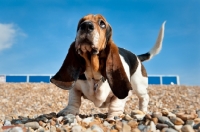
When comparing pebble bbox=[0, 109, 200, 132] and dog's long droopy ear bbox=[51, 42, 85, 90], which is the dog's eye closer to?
dog's long droopy ear bbox=[51, 42, 85, 90]

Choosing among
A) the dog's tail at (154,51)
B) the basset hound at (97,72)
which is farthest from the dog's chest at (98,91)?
the dog's tail at (154,51)

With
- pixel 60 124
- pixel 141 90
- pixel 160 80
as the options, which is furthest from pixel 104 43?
pixel 160 80

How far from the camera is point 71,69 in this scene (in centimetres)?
329

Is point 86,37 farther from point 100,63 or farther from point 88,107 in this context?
point 88,107

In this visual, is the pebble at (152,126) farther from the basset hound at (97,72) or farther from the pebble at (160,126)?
the basset hound at (97,72)

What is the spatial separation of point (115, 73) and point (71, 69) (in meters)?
0.53

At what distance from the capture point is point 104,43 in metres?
3.12

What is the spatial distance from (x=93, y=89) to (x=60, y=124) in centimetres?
75

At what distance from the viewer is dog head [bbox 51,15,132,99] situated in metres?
3.08

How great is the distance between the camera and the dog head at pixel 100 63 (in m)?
3.08

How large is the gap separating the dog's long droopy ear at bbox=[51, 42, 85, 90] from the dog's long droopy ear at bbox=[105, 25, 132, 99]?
323 millimetres

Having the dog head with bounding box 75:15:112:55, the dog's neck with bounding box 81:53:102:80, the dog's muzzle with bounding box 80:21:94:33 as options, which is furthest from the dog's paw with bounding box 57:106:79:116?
the dog's muzzle with bounding box 80:21:94:33

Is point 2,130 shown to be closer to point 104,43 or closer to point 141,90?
point 104,43

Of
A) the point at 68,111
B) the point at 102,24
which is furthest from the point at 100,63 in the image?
the point at 68,111
